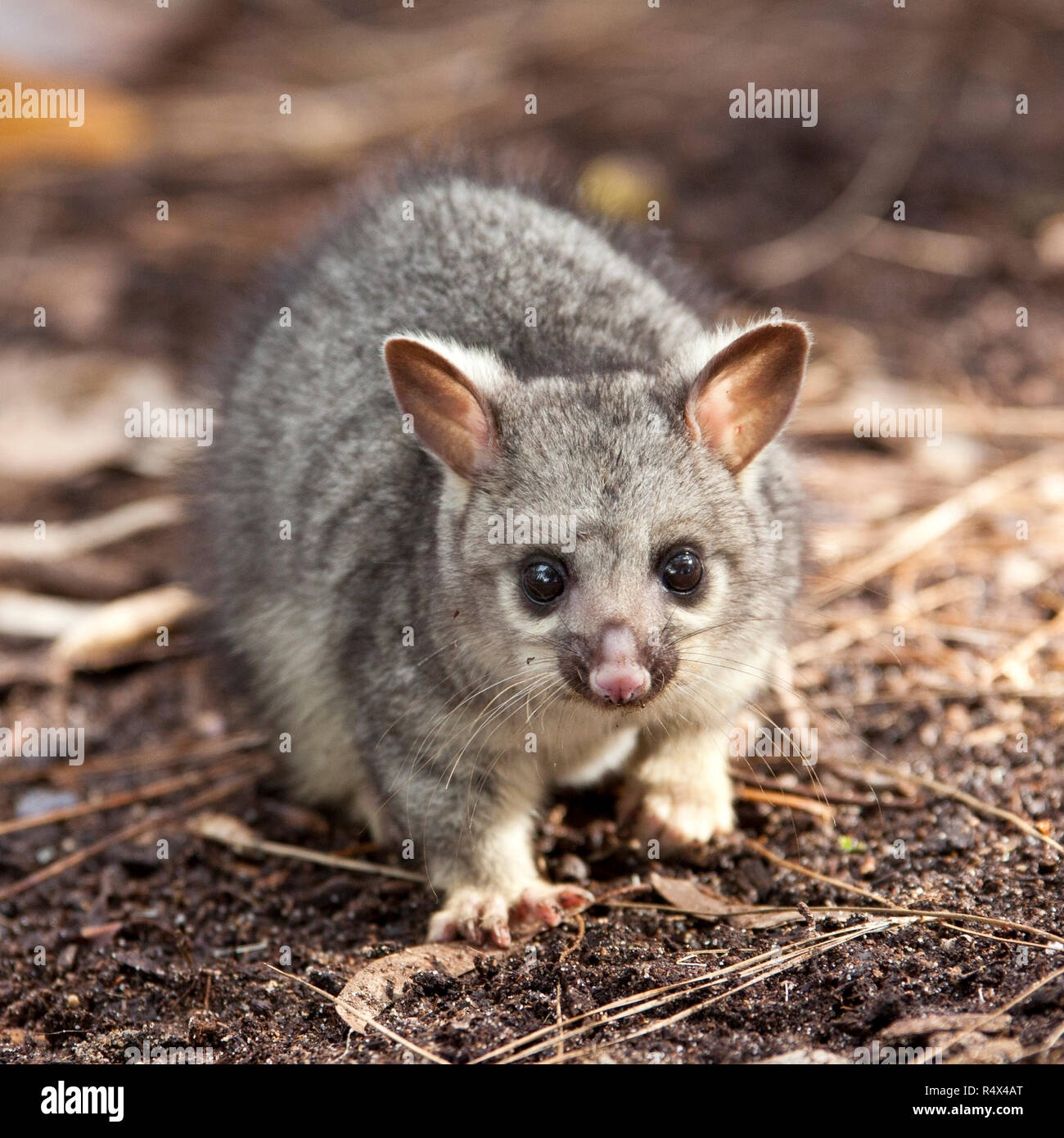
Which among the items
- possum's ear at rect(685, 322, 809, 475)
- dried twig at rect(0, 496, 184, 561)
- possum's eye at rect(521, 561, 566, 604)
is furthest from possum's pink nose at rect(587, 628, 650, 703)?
dried twig at rect(0, 496, 184, 561)

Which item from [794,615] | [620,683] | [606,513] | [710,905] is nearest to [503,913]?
[710,905]

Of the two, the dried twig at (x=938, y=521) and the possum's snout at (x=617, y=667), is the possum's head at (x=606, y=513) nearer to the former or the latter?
the possum's snout at (x=617, y=667)

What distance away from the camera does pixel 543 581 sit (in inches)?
145

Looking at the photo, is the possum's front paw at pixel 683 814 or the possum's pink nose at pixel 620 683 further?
the possum's front paw at pixel 683 814

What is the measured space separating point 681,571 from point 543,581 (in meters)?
0.39

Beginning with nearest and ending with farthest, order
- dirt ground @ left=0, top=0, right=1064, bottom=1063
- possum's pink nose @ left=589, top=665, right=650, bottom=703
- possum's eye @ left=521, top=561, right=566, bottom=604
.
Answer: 1. possum's pink nose @ left=589, top=665, right=650, bottom=703
2. dirt ground @ left=0, top=0, right=1064, bottom=1063
3. possum's eye @ left=521, top=561, right=566, bottom=604

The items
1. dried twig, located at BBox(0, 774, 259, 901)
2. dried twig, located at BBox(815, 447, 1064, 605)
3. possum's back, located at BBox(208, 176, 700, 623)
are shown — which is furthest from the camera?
dried twig, located at BBox(815, 447, 1064, 605)

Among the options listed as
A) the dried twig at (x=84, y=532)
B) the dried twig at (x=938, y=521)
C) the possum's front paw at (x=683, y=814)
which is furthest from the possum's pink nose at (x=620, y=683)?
the dried twig at (x=84, y=532)

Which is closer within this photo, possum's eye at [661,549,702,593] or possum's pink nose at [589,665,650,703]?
possum's pink nose at [589,665,650,703]

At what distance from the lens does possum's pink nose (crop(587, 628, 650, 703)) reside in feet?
11.2

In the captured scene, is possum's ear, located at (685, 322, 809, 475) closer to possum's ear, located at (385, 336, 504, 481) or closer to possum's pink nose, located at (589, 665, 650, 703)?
possum's ear, located at (385, 336, 504, 481)

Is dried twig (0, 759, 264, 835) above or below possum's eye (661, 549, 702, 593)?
below

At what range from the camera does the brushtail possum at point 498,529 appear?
3676mm

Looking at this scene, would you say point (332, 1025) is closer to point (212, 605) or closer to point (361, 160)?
point (212, 605)
